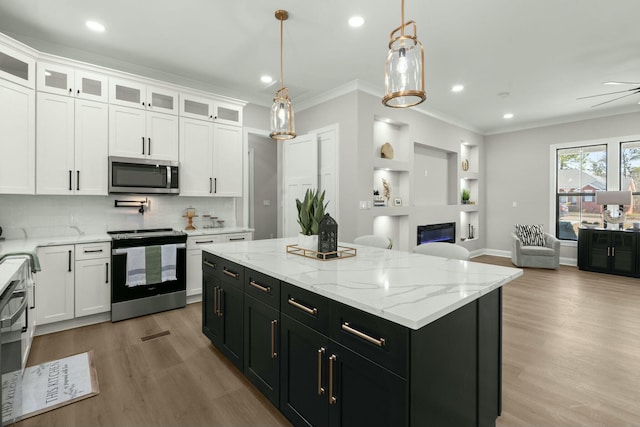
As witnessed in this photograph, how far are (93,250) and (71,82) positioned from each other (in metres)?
1.75

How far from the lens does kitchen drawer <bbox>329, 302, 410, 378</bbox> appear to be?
1.11 meters

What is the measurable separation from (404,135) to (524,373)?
392 centimetres

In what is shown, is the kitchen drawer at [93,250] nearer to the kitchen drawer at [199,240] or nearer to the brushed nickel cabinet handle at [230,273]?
the kitchen drawer at [199,240]

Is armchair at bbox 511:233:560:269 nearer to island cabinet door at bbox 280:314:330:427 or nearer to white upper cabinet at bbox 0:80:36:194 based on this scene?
island cabinet door at bbox 280:314:330:427

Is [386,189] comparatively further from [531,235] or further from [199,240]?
[531,235]

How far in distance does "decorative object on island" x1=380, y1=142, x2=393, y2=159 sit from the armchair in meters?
3.29

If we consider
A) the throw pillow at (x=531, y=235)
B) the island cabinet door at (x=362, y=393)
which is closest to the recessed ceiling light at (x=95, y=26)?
the island cabinet door at (x=362, y=393)

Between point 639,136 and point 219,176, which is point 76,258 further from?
point 639,136

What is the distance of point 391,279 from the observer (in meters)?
1.58

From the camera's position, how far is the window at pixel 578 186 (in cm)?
604

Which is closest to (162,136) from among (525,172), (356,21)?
(356,21)

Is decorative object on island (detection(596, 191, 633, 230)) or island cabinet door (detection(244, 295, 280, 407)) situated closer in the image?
island cabinet door (detection(244, 295, 280, 407))

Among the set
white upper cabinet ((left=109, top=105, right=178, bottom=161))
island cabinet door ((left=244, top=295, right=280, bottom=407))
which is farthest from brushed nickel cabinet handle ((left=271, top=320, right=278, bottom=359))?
white upper cabinet ((left=109, top=105, right=178, bottom=161))

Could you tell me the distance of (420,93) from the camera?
1.70 metres
